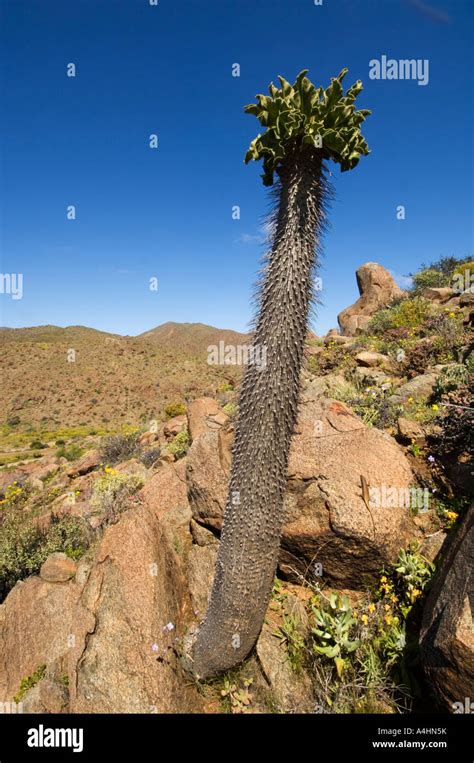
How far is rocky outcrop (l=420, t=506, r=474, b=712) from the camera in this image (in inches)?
89.0

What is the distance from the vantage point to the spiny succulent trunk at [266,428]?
2.51m

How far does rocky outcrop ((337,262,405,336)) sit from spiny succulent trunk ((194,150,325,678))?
51.1ft

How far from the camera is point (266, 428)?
8.77ft

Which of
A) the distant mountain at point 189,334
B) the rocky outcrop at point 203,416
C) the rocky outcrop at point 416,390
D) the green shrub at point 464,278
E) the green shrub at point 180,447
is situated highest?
the distant mountain at point 189,334

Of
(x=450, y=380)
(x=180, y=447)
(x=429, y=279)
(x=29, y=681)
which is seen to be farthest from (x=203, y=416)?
(x=429, y=279)

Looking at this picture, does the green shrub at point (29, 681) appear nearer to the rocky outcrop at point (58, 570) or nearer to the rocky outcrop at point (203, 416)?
the rocky outcrop at point (58, 570)

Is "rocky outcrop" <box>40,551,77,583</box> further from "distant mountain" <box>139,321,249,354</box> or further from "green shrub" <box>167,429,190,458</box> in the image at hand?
"distant mountain" <box>139,321,249,354</box>

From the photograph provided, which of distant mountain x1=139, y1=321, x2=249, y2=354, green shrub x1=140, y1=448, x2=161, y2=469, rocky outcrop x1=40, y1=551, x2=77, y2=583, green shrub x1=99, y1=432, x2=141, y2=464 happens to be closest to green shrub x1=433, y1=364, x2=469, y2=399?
rocky outcrop x1=40, y1=551, x2=77, y2=583

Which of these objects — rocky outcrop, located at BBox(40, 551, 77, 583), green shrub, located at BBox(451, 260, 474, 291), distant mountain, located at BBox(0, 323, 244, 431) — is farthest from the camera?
distant mountain, located at BBox(0, 323, 244, 431)

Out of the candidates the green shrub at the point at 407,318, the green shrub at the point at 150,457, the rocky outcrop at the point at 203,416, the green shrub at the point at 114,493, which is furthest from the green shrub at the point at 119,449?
the green shrub at the point at 407,318

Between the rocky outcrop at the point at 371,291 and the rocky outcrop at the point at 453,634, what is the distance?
1560 cm

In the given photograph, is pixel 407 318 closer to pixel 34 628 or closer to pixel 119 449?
pixel 119 449
